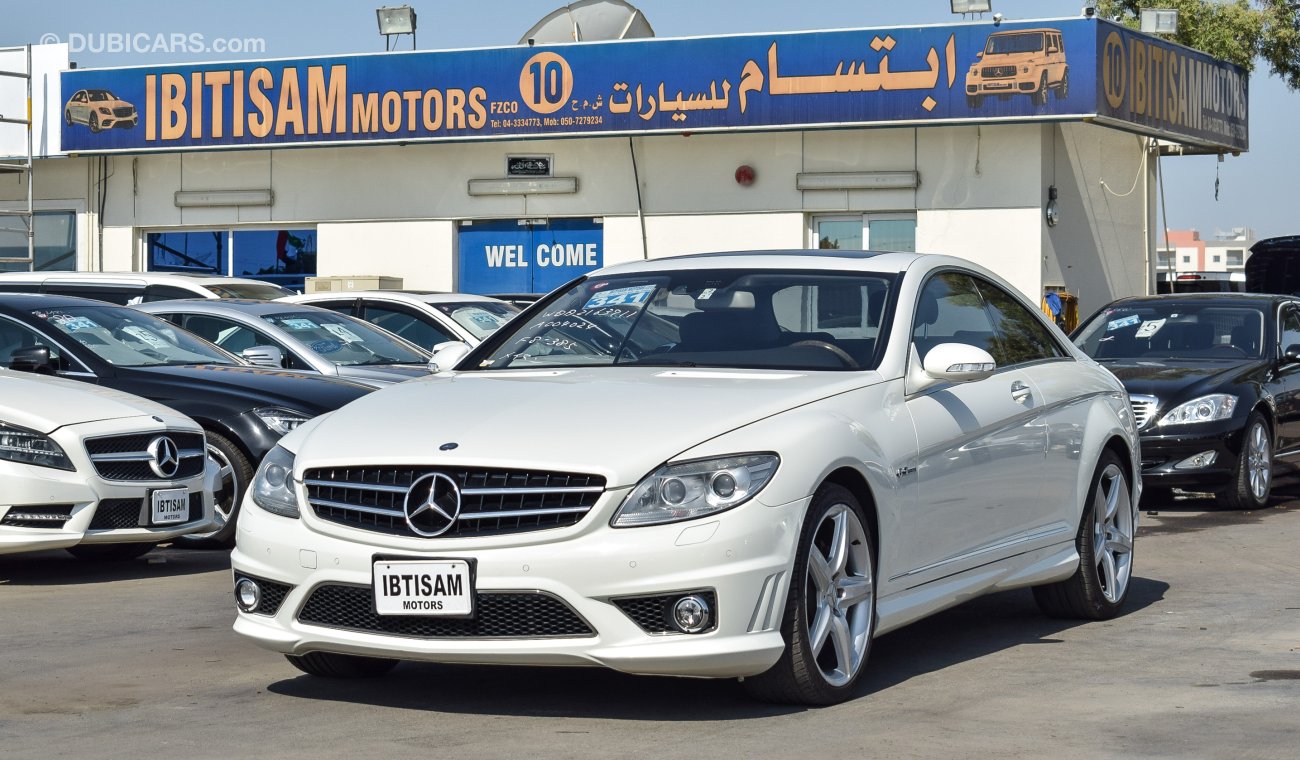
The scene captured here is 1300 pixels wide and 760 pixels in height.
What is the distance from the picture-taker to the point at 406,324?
16656 mm

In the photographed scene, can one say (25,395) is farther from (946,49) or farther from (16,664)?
(946,49)

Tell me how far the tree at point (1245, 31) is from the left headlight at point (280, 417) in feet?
87.1

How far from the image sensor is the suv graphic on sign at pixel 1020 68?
74.6ft

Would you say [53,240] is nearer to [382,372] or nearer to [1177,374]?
[382,372]

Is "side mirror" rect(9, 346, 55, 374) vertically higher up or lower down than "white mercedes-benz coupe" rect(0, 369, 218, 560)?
higher up

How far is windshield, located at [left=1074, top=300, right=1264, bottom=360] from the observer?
45.3 ft

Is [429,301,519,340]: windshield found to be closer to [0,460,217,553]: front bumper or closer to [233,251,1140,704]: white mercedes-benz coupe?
[0,460,217,553]: front bumper

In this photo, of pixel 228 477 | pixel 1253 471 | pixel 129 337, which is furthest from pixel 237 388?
pixel 1253 471

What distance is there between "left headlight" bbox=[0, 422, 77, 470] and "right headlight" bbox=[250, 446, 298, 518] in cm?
325

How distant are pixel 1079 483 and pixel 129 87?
75.6 ft

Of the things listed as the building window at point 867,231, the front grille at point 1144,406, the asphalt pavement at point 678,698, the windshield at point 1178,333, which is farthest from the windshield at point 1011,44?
the asphalt pavement at point 678,698

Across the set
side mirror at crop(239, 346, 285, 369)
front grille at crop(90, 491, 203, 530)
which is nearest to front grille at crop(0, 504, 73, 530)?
front grille at crop(90, 491, 203, 530)

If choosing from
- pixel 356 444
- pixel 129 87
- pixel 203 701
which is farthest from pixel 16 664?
pixel 129 87

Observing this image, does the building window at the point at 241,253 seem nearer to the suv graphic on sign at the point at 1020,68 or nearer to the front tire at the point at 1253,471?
the suv graphic on sign at the point at 1020,68
